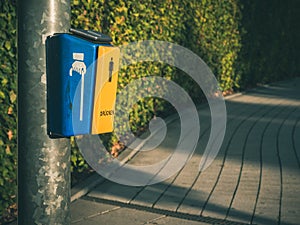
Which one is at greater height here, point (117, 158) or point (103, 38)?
point (103, 38)

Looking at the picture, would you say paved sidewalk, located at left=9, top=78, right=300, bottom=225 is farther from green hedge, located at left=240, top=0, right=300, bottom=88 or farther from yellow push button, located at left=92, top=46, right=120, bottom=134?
green hedge, located at left=240, top=0, right=300, bottom=88

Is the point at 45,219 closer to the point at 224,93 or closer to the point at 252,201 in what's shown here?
the point at 252,201

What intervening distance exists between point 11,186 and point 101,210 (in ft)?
2.48

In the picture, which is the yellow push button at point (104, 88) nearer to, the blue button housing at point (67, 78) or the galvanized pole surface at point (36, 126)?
the blue button housing at point (67, 78)

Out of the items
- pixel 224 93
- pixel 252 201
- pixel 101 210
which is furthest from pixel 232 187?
pixel 224 93

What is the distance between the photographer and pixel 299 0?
49.3ft

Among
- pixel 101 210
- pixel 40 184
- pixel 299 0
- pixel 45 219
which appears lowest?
pixel 101 210

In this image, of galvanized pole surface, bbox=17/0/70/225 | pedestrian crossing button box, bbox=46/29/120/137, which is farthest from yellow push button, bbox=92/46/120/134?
galvanized pole surface, bbox=17/0/70/225

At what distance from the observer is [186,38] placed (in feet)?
29.3

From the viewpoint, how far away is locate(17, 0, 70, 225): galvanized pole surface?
2.13m

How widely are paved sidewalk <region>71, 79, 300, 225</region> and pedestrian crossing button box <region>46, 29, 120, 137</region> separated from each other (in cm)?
221

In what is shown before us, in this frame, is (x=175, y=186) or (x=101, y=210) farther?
(x=175, y=186)

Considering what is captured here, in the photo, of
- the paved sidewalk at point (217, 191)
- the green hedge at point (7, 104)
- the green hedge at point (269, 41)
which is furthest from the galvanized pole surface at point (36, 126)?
the green hedge at point (269, 41)

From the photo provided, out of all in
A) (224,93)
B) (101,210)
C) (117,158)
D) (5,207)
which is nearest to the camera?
(5,207)
